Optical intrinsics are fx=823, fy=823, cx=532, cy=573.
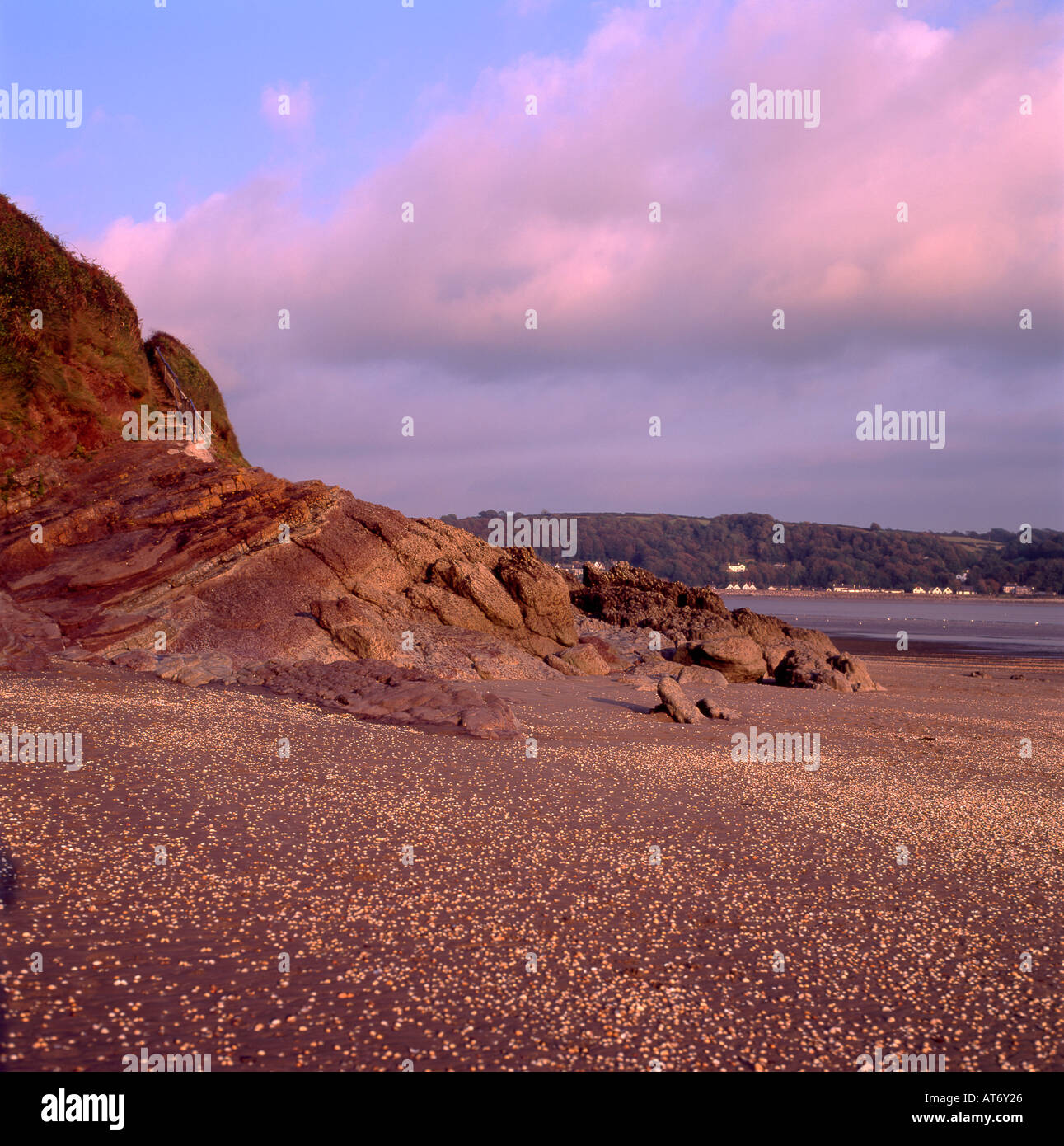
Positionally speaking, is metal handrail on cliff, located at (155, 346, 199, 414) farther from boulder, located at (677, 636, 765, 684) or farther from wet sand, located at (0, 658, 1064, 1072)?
wet sand, located at (0, 658, 1064, 1072)

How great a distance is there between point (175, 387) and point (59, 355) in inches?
183

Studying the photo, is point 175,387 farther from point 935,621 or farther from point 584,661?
point 935,621

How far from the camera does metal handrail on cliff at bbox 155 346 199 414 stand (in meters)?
29.0

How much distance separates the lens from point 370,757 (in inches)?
394

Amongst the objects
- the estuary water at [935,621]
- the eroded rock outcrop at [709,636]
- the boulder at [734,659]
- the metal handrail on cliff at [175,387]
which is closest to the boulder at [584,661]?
the eroded rock outcrop at [709,636]

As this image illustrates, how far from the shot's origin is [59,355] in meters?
24.7

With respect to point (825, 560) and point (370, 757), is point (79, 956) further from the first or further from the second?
point (825, 560)

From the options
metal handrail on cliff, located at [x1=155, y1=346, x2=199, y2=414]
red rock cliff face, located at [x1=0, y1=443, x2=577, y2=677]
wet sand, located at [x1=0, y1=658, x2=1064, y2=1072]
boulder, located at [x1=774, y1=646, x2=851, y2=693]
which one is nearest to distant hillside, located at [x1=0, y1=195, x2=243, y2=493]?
metal handrail on cliff, located at [x1=155, y1=346, x2=199, y2=414]

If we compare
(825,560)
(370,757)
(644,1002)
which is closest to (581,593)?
(370,757)

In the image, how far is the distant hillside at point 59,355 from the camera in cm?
2280

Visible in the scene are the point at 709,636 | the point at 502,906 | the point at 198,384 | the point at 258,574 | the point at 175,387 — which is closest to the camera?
the point at 502,906

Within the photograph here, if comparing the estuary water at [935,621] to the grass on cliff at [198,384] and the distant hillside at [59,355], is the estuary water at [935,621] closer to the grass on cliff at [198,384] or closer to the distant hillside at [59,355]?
the grass on cliff at [198,384]

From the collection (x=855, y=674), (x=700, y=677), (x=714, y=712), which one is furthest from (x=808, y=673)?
(x=714, y=712)

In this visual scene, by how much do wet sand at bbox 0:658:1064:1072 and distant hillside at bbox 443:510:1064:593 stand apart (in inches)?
3498
